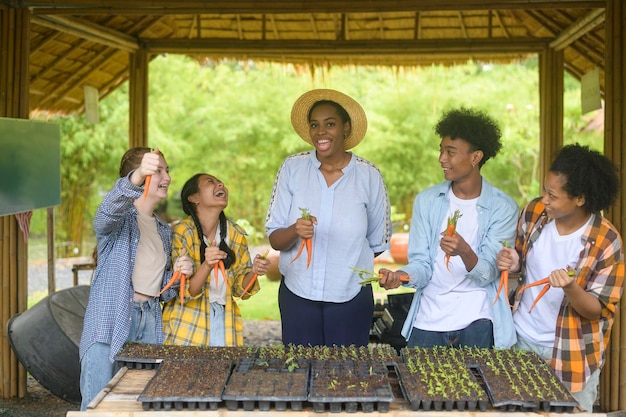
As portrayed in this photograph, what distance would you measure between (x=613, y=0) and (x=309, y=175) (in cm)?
238

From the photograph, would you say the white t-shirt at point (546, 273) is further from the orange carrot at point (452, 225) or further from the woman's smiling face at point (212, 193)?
the woman's smiling face at point (212, 193)

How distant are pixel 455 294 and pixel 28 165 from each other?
9.41ft

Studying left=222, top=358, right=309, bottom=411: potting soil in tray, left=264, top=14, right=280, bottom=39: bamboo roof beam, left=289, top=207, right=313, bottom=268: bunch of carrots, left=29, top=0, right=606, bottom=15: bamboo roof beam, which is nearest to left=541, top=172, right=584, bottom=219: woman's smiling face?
left=289, top=207, right=313, bottom=268: bunch of carrots

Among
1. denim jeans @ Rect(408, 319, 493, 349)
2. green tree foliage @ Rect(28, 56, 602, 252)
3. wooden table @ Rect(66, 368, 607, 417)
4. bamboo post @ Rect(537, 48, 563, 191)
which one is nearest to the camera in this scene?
wooden table @ Rect(66, 368, 607, 417)

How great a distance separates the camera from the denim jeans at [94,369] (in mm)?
3162

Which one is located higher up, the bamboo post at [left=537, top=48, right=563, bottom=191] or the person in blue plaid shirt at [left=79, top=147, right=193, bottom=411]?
the bamboo post at [left=537, top=48, right=563, bottom=191]

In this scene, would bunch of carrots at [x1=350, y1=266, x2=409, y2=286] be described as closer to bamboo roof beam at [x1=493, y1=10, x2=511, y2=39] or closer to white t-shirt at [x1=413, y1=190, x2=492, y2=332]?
white t-shirt at [x1=413, y1=190, x2=492, y2=332]

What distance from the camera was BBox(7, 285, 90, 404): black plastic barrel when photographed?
4.83 meters

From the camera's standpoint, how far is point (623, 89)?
4719 mm

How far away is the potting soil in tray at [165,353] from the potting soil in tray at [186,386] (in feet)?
0.36

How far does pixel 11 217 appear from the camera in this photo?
16.5 ft

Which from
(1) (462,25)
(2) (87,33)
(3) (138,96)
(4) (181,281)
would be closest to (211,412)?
(4) (181,281)

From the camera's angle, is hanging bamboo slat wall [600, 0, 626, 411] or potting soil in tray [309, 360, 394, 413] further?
hanging bamboo slat wall [600, 0, 626, 411]

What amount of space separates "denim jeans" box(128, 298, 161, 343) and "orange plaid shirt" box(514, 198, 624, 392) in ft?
5.47
